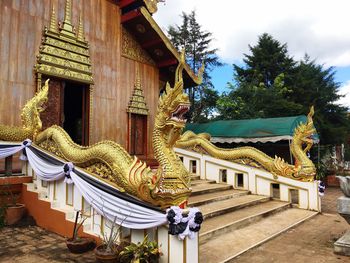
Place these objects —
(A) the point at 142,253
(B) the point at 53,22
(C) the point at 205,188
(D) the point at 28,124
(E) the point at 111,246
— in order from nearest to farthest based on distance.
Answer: (A) the point at 142,253 → (E) the point at 111,246 → (D) the point at 28,124 → (C) the point at 205,188 → (B) the point at 53,22

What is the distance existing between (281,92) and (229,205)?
1200 cm

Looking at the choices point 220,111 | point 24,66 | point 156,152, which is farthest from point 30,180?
point 220,111

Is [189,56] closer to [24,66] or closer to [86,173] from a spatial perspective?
[24,66]

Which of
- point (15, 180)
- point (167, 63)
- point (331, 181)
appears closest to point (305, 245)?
point (15, 180)

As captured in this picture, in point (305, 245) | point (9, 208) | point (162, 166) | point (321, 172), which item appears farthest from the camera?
point (321, 172)

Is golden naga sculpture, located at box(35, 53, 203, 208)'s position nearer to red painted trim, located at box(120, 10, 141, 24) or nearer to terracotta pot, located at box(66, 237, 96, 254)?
terracotta pot, located at box(66, 237, 96, 254)

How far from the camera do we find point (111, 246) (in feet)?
11.2

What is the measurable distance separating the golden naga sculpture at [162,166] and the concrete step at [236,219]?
1199 millimetres

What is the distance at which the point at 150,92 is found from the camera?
9055mm

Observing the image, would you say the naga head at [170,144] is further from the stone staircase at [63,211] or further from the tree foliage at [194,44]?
the tree foliage at [194,44]

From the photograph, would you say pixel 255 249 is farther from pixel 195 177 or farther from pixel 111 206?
pixel 195 177

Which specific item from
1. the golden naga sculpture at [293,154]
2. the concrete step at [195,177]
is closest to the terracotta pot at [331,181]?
the golden naga sculpture at [293,154]

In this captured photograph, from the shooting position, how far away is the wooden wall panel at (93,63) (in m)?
5.85

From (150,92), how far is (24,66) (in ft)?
12.4
